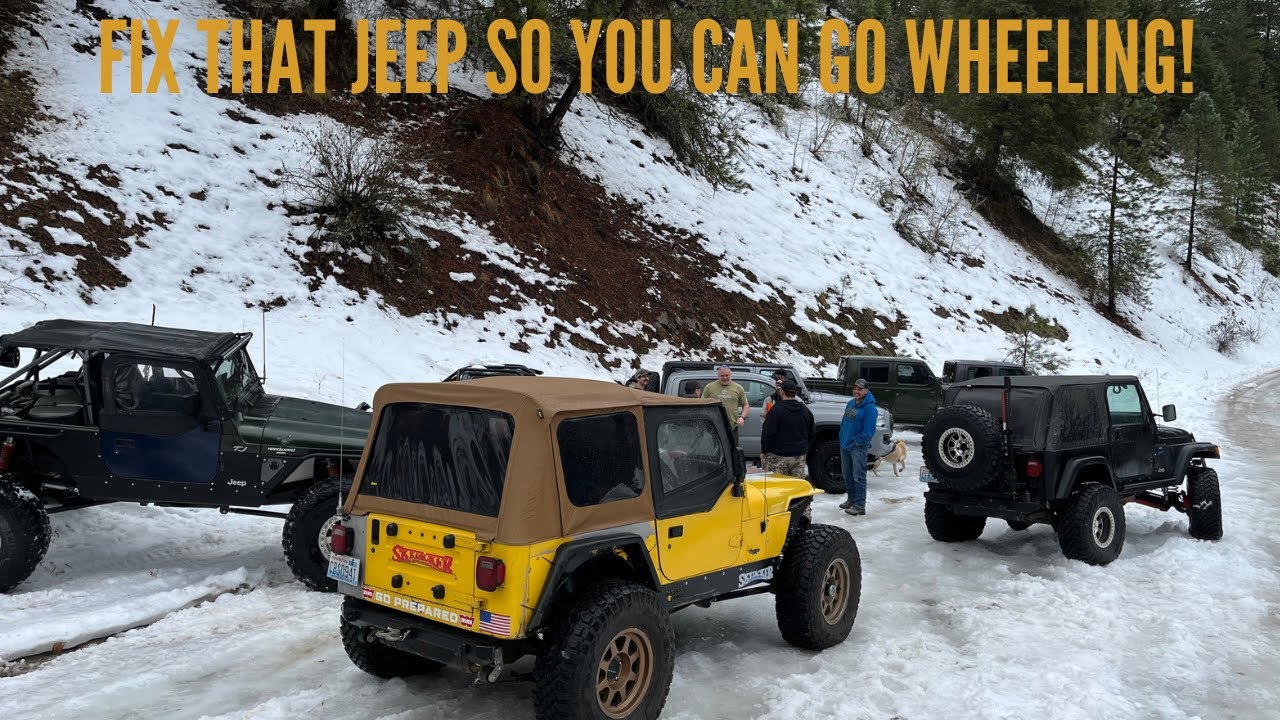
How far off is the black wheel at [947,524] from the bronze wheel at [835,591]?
334 centimetres

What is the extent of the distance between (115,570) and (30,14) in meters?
16.9

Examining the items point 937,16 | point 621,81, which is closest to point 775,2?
point 621,81

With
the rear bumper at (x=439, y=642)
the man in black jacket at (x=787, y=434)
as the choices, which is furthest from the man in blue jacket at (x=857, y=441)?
the rear bumper at (x=439, y=642)

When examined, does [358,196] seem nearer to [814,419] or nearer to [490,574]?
[814,419]

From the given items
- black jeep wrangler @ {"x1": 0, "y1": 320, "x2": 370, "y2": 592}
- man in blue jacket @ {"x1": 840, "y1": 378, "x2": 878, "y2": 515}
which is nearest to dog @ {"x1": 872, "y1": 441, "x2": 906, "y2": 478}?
man in blue jacket @ {"x1": 840, "y1": 378, "x2": 878, "y2": 515}

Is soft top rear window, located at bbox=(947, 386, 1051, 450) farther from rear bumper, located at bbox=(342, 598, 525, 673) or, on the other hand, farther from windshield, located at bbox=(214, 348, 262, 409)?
windshield, located at bbox=(214, 348, 262, 409)

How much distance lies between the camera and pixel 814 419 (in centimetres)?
1280

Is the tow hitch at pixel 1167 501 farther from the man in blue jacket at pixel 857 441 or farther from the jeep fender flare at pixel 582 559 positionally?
the jeep fender flare at pixel 582 559

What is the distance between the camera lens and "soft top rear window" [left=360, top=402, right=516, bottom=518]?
4762 millimetres

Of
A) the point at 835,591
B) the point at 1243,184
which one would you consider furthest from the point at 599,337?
the point at 1243,184

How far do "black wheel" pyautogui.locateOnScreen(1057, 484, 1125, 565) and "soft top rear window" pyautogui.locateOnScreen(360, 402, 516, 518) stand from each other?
627cm

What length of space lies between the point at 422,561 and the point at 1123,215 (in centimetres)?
4139

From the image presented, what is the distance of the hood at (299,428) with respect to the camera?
25.7 feet

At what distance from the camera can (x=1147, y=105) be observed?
39.0 metres
